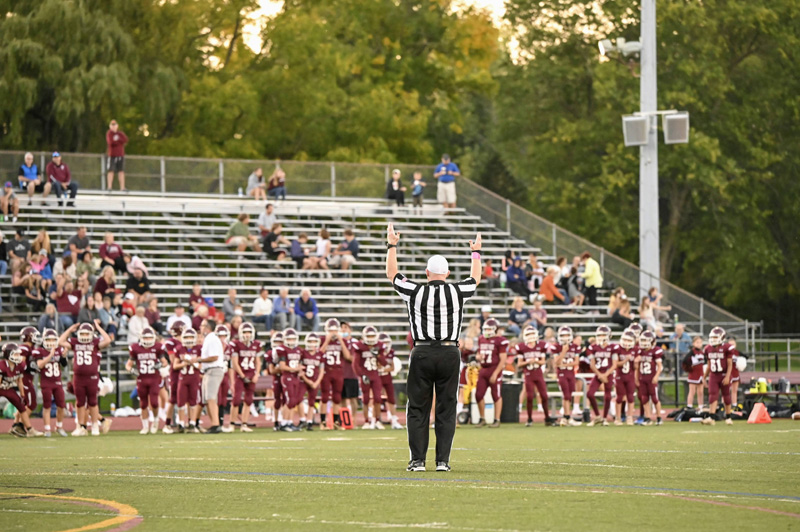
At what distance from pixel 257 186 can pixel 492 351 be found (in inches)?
478

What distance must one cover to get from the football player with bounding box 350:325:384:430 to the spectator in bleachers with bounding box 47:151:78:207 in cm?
1056

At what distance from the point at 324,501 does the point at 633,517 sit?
7.31 ft

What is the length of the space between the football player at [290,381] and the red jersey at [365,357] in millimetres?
1106

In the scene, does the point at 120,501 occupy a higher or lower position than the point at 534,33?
lower

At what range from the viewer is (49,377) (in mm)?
20812

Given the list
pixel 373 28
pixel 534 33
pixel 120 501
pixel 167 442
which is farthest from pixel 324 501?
pixel 373 28

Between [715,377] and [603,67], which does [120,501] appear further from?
[603,67]

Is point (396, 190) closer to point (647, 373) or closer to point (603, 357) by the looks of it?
point (603, 357)

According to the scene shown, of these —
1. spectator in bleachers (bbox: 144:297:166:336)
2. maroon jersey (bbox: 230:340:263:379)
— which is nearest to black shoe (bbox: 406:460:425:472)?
maroon jersey (bbox: 230:340:263:379)

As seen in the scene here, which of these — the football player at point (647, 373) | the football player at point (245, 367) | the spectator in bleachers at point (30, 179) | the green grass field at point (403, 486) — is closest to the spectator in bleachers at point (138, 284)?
the spectator in bleachers at point (30, 179)

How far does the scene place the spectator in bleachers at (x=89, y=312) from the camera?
24.5 metres

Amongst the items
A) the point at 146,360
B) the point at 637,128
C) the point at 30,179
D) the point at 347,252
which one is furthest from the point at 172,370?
the point at 637,128

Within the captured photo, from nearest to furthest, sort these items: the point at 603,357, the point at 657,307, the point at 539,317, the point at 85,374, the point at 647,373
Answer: the point at 85,374
the point at 647,373
the point at 603,357
the point at 539,317
the point at 657,307

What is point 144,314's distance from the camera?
1000 inches
